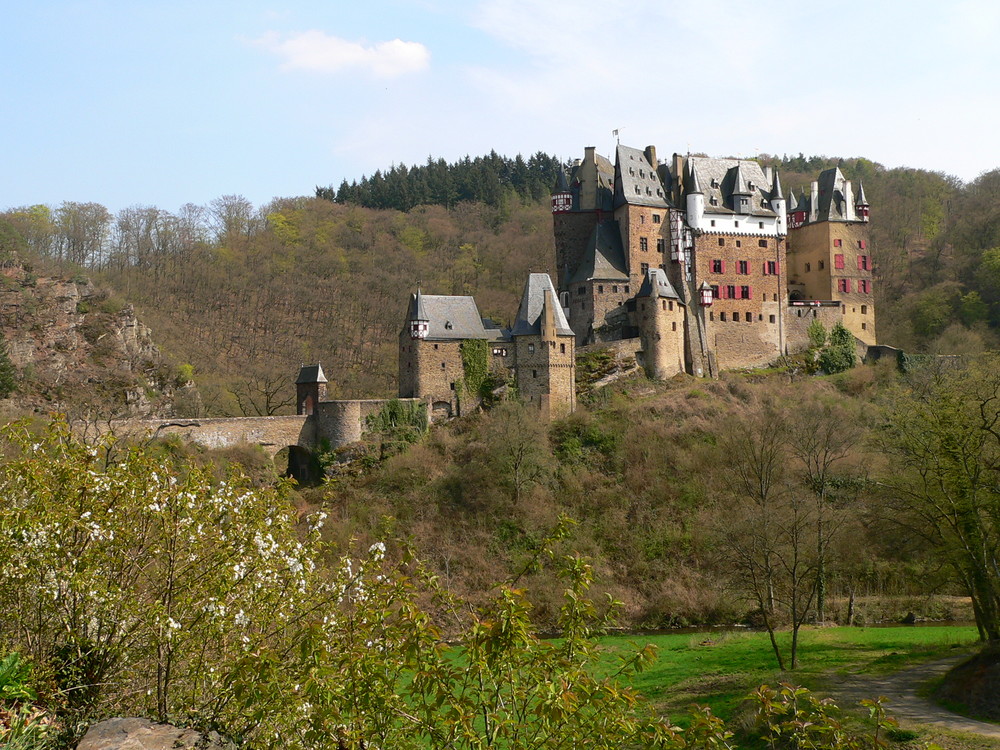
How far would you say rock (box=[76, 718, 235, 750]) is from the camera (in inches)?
286

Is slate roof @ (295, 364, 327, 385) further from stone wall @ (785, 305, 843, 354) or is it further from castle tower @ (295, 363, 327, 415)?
stone wall @ (785, 305, 843, 354)

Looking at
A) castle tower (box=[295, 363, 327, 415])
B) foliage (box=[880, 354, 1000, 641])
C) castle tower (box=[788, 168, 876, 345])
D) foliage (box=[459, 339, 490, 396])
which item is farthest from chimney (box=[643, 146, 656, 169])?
foliage (box=[880, 354, 1000, 641])

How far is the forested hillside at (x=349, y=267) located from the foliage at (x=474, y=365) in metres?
13.7

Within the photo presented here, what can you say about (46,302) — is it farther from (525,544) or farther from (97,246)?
(525,544)

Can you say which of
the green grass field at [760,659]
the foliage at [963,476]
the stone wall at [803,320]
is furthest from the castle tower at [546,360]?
the foliage at [963,476]

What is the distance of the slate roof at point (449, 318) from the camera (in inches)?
1652

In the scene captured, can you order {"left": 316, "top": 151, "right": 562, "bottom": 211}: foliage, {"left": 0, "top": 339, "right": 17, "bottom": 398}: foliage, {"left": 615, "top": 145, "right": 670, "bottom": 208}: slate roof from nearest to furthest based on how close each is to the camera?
{"left": 0, "top": 339, "right": 17, "bottom": 398}: foliage, {"left": 615, "top": 145, "right": 670, "bottom": 208}: slate roof, {"left": 316, "top": 151, "right": 562, "bottom": 211}: foliage

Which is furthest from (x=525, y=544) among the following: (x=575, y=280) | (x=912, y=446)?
(x=912, y=446)

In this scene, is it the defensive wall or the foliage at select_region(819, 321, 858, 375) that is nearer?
the defensive wall

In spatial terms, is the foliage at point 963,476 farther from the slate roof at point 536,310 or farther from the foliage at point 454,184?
the foliage at point 454,184

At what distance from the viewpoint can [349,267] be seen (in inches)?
2876

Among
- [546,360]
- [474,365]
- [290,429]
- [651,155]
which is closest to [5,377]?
[290,429]

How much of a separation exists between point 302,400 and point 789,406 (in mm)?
20808

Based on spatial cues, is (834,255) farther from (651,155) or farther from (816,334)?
(651,155)
